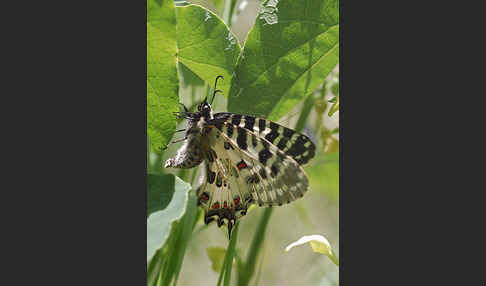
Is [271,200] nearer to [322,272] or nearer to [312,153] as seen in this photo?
[312,153]

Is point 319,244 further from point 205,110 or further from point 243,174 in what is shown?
point 205,110

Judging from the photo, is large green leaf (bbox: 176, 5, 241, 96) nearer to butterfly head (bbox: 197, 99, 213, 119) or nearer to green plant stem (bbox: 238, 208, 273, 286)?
butterfly head (bbox: 197, 99, 213, 119)

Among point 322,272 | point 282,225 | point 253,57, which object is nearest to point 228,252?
point 253,57

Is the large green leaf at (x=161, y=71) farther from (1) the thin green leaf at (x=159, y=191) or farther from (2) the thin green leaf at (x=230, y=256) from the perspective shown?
(2) the thin green leaf at (x=230, y=256)

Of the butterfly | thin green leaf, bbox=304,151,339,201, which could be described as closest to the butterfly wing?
the butterfly

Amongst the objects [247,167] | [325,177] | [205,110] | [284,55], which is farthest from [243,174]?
[325,177]

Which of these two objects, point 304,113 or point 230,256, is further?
point 304,113
